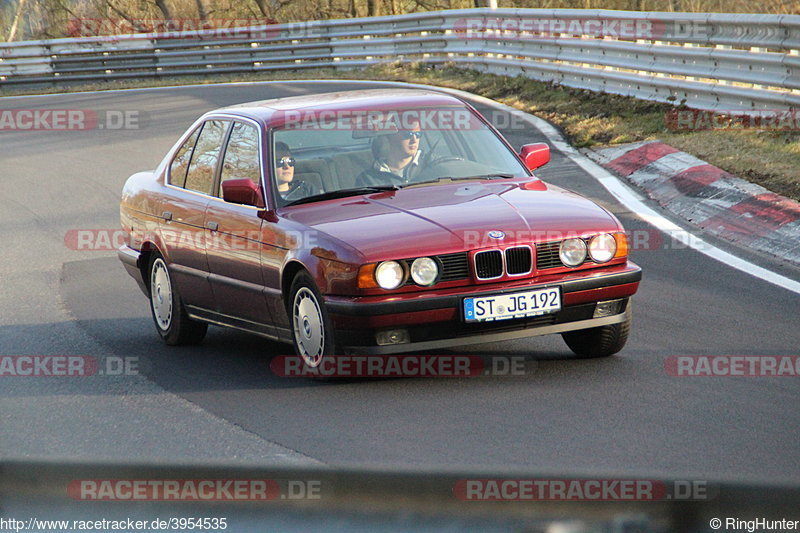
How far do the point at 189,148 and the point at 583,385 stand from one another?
11.2 feet

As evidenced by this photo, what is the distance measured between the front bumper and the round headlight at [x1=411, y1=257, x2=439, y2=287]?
63 millimetres

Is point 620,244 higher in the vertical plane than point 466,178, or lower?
lower

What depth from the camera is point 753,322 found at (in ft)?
21.8

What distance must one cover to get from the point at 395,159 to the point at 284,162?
25.1 inches

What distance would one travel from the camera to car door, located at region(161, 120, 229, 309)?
280 inches

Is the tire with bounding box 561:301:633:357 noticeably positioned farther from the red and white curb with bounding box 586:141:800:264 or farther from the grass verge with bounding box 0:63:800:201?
the grass verge with bounding box 0:63:800:201

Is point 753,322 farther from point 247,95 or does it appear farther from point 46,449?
point 247,95

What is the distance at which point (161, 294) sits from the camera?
7.75m

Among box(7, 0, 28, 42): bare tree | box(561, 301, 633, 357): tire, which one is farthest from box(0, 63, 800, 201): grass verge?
box(7, 0, 28, 42): bare tree

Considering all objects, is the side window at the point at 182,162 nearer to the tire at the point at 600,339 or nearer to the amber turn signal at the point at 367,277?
the amber turn signal at the point at 367,277

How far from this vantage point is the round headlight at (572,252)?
5.71 meters

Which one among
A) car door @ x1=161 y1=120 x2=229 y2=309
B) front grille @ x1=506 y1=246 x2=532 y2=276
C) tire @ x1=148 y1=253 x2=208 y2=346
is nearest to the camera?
front grille @ x1=506 y1=246 x2=532 y2=276

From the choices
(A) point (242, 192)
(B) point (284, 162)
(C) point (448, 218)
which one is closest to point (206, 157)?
(B) point (284, 162)

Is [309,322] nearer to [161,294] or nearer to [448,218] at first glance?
[448,218]
